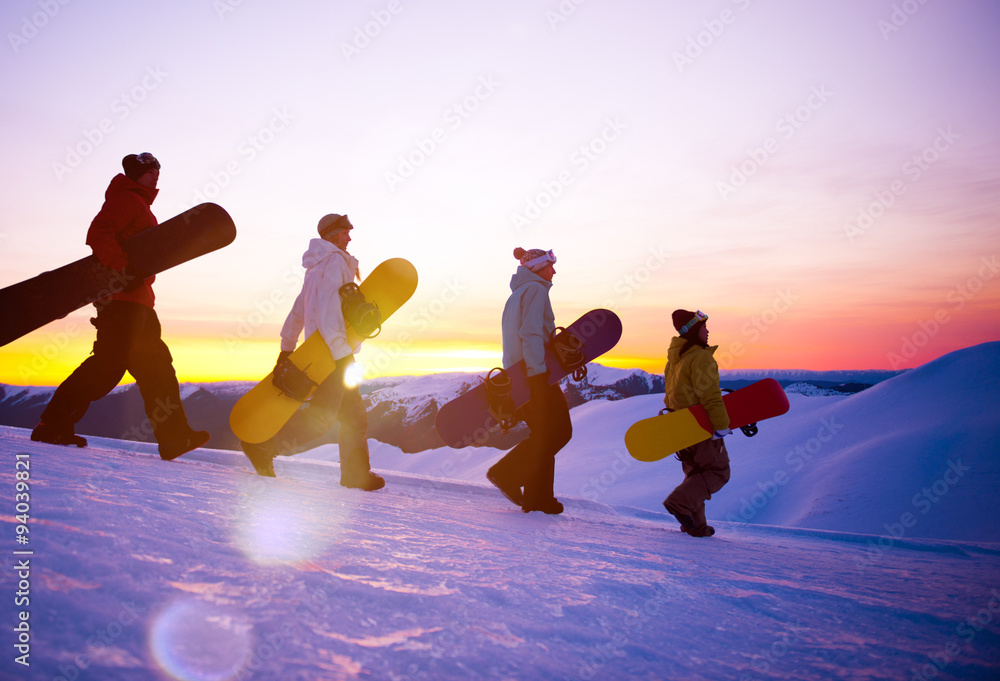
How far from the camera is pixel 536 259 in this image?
14.2ft

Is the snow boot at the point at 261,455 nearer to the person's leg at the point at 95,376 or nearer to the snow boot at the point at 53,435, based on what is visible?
the person's leg at the point at 95,376

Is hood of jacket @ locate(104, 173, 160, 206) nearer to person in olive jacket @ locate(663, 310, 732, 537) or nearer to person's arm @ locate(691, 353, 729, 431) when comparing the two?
person in olive jacket @ locate(663, 310, 732, 537)

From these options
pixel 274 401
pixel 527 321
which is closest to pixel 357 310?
pixel 274 401

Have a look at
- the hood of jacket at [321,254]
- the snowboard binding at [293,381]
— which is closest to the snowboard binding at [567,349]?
the hood of jacket at [321,254]

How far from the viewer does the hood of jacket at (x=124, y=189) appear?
405cm

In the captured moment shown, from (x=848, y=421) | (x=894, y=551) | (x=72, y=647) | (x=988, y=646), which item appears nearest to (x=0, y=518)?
(x=72, y=647)

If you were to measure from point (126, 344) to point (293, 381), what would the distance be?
4.05ft

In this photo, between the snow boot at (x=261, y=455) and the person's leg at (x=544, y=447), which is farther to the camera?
the snow boot at (x=261, y=455)

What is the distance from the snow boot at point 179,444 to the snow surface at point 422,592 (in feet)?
1.32

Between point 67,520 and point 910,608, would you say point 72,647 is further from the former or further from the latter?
point 910,608

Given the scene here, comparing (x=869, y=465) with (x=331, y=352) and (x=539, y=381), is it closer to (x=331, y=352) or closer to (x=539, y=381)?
(x=539, y=381)

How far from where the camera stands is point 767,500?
8227mm

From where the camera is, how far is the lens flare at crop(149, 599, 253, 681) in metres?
1.13

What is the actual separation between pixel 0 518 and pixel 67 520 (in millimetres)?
164
